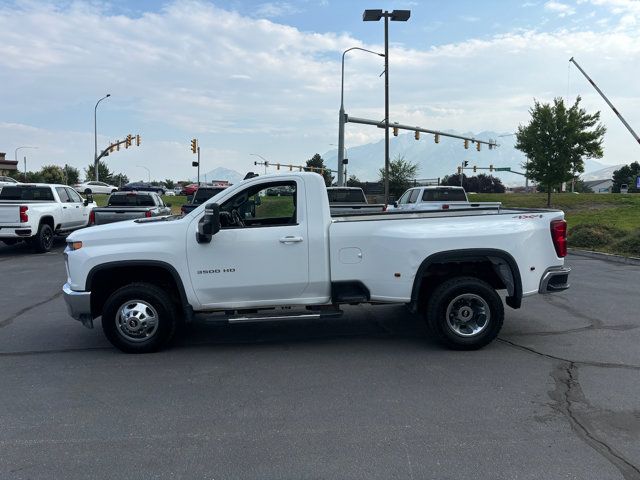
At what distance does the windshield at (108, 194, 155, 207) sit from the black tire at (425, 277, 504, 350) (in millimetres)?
11861

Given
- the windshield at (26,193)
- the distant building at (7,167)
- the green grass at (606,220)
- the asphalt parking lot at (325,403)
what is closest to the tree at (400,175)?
the green grass at (606,220)

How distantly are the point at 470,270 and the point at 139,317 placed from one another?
374cm

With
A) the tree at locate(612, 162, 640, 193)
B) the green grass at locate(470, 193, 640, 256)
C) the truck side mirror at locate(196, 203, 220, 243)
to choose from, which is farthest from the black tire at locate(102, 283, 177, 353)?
the tree at locate(612, 162, 640, 193)

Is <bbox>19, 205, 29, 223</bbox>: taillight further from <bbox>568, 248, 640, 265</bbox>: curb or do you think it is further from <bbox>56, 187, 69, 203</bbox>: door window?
<bbox>568, 248, 640, 265</bbox>: curb

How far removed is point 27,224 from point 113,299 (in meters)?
10.4

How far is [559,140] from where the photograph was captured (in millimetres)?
26406

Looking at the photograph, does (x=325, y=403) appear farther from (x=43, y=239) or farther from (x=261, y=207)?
(x=43, y=239)

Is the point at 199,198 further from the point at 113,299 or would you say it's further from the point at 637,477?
the point at 637,477

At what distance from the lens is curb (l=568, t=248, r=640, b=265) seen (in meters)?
13.0

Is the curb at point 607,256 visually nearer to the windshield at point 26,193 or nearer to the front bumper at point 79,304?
the front bumper at point 79,304

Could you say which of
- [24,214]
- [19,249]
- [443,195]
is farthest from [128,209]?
[443,195]

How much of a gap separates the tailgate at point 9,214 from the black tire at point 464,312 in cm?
1253

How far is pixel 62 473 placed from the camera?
11.4 feet

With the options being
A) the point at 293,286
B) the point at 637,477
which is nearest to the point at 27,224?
the point at 293,286
